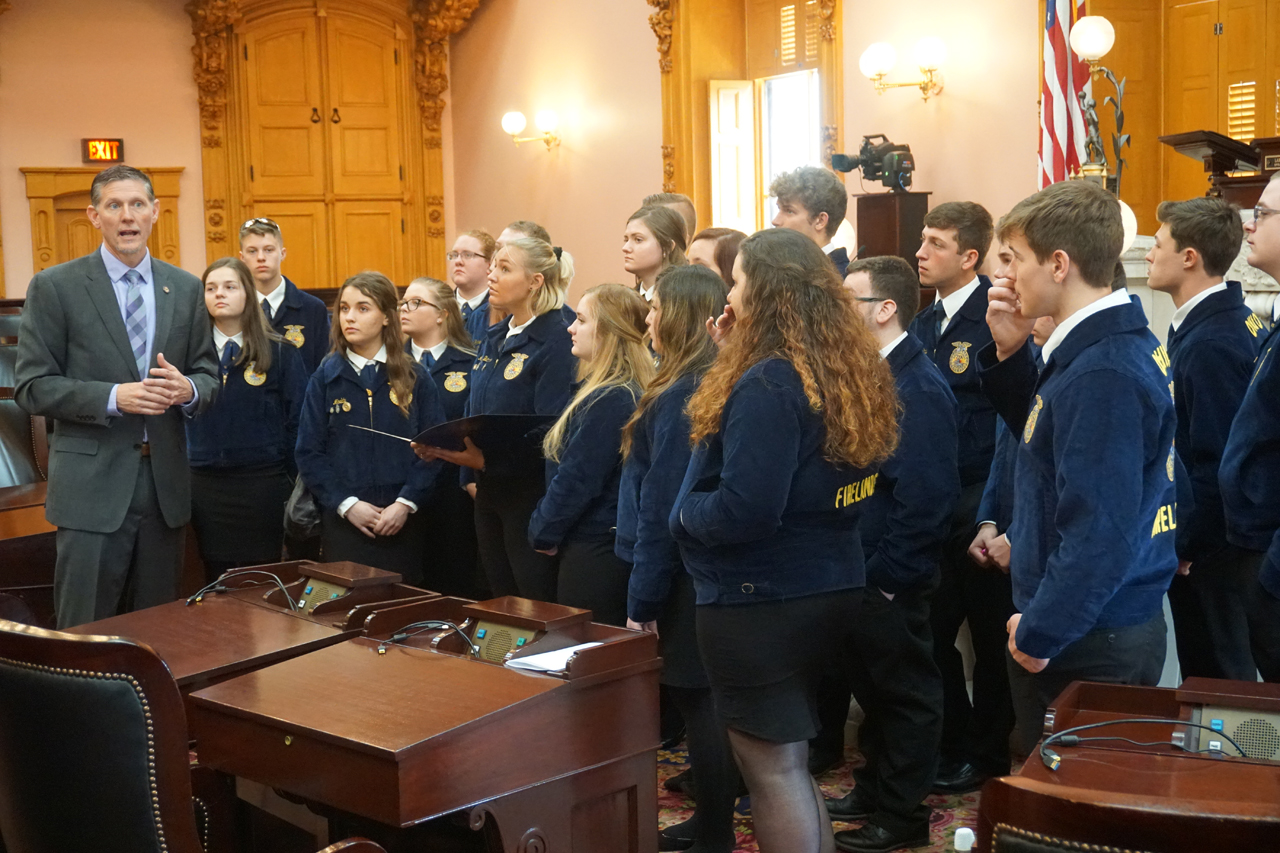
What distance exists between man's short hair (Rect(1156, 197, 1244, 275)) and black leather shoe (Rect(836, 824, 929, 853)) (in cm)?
151

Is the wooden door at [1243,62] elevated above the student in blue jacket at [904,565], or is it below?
Result: above

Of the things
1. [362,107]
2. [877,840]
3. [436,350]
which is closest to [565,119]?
[362,107]

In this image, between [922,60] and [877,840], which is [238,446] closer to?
[877,840]

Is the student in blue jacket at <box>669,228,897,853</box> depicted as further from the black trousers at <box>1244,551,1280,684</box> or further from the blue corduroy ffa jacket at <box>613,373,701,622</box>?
the black trousers at <box>1244,551,1280,684</box>

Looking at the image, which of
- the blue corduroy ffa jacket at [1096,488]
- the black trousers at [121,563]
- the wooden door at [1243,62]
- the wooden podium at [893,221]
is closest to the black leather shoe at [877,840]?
the blue corduroy ffa jacket at [1096,488]

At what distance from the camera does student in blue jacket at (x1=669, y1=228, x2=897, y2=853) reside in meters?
2.19

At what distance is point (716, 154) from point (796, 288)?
7.19 meters

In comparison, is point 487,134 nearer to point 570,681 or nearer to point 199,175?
point 199,175

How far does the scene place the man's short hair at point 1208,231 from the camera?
3.02 m

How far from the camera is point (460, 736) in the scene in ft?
6.68

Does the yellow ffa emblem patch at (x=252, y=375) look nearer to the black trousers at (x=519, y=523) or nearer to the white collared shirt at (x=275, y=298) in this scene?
the white collared shirt at (x=275, y=298)

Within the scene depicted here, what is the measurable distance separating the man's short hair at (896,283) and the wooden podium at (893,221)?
4.06 meters

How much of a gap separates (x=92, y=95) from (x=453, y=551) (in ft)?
28.7

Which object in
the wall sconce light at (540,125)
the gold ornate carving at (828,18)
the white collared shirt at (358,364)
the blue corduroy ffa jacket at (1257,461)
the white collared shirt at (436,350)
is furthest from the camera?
the wall sconce light at (540,125)
